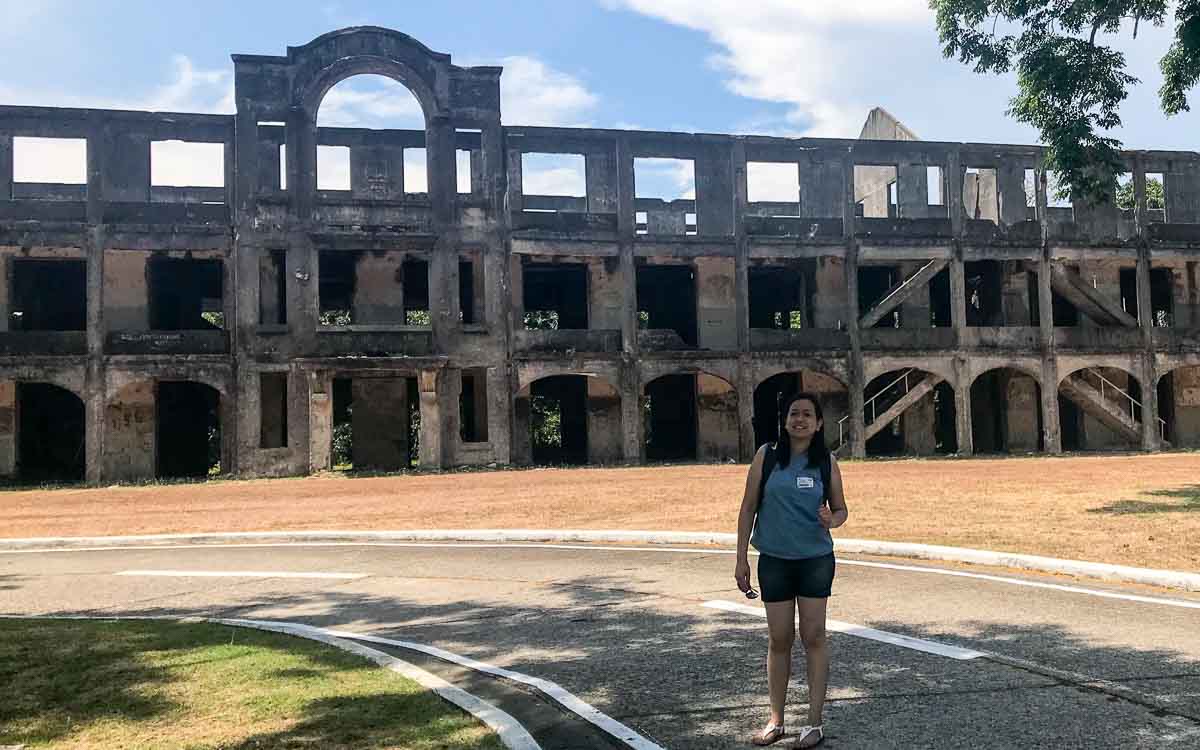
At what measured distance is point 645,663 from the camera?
225 inches

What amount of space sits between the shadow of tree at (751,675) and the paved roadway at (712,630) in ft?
0.05

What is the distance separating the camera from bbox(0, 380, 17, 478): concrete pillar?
25.6 m

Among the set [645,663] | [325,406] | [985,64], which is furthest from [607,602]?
[325,406]

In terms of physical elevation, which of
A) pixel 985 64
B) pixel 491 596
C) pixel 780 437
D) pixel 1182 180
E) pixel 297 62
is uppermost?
pixel 297 62

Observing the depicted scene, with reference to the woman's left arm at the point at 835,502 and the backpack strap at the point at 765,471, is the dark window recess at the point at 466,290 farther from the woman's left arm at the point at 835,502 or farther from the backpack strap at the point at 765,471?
the woman's left arm at the point at 835,502

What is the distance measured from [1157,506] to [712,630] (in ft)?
30.0

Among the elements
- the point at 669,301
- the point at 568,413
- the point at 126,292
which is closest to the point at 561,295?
the point at 669,301

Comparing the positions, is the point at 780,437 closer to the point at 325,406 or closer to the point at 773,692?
the point at 773,692

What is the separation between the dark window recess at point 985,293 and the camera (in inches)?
1276

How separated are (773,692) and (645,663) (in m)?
1.59

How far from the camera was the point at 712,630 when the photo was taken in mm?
6582

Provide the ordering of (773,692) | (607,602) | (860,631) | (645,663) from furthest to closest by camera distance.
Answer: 1. (607,602)
2. (860,631)
3. (645,663)
4. (773,692)

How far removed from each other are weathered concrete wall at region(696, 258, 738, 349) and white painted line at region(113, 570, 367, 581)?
67.3 feet

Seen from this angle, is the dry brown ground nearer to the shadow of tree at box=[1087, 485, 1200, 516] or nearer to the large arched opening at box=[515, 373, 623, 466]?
the shadow of tree at box=[1087, 485, 1200, 516]
